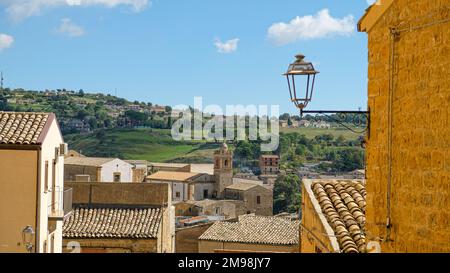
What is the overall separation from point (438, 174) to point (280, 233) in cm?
3013

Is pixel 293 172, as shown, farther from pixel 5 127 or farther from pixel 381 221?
pixel 381 221

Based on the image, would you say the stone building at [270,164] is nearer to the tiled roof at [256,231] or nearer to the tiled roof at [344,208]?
the tiled roof at [256,231]

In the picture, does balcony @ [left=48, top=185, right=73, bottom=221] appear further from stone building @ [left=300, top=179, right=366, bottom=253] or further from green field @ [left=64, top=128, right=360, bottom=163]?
green field @ [left=64, top=128, right=360, bottom=163]

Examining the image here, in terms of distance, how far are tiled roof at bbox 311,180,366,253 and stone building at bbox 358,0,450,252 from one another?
1.63 metres

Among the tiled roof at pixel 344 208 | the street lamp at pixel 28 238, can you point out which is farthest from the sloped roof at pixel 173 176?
the tiled roof at pixel 344 208

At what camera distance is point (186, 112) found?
390 feet

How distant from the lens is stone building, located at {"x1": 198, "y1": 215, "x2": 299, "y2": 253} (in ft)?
112

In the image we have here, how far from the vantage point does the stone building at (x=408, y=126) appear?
5359 millimetres

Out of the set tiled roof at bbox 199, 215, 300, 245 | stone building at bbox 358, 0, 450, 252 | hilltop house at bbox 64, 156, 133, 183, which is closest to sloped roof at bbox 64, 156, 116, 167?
hilltop house at bbox 64, 156, 133, 183

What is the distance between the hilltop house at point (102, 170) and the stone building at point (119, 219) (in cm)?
3496

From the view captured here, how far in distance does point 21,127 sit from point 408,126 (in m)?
13.2

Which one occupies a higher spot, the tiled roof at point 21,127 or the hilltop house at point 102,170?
the tiled roof at point 21,127

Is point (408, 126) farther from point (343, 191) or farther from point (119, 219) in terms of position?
point (119, 219)

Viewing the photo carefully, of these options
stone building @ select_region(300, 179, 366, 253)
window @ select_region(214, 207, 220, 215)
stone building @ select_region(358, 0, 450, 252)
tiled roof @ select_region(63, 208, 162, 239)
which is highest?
stone building @ select_region(358, 0, 450, 252)
